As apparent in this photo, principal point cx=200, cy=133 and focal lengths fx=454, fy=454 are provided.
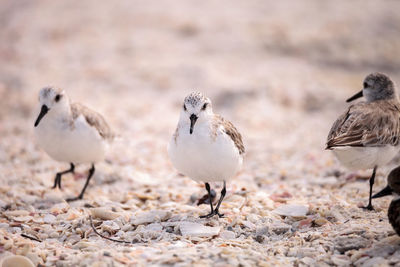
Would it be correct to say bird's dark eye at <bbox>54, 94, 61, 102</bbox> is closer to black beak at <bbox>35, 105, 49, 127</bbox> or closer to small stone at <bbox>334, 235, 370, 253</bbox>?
black beak at <bbox>35, 105, 49, 127</bbox>

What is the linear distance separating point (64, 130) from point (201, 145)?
187 centimetres

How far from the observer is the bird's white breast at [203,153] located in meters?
4.26

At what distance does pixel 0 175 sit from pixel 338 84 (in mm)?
7768

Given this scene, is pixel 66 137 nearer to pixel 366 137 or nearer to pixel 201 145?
pixel 201 145

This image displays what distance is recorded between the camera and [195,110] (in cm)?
429

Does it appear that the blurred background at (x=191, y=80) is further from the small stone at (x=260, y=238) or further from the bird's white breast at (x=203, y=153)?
the bird's white breast at (x=203, y=153)

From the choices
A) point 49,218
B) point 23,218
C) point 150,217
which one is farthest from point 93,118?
point 150,217

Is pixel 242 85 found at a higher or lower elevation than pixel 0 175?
higher

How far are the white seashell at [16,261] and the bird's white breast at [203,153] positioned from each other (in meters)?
1.62

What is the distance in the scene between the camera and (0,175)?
597 cm

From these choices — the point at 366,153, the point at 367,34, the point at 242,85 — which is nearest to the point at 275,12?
the point at 367,34

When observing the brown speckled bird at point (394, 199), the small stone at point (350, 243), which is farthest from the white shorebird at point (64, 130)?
the brown speckled bird at point (394, 199)

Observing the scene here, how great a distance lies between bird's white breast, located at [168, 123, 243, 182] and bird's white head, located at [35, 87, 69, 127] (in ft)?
5.40

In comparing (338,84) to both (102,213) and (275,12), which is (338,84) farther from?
(102,213)
